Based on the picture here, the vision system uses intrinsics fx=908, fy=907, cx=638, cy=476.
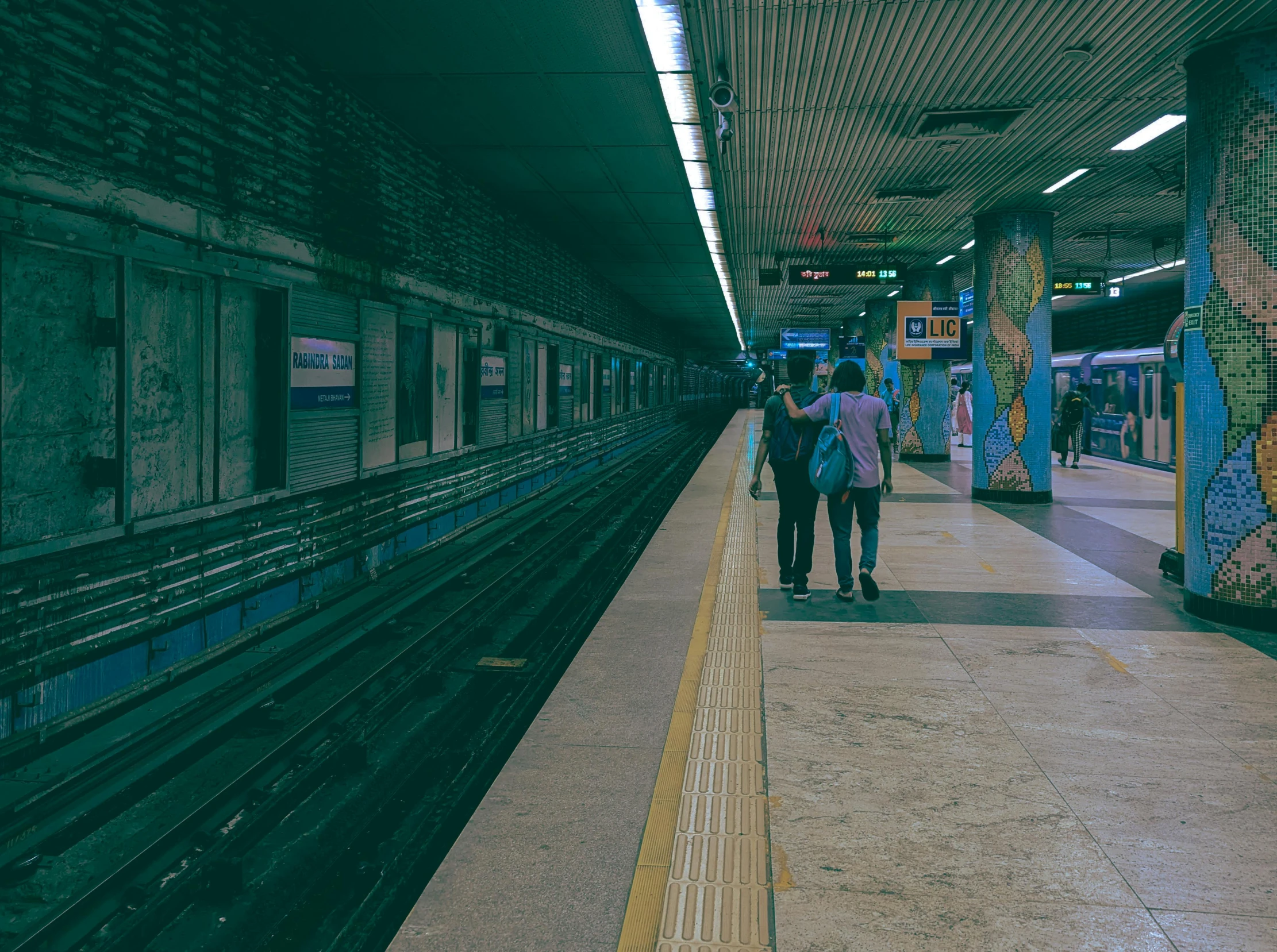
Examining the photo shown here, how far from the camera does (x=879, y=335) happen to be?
23016 millimetres

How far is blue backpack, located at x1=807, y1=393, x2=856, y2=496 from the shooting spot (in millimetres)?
5840

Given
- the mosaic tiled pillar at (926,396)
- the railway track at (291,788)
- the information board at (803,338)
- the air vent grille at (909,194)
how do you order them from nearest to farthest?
1. the railway track at (291,788)
2. the air vent grille at (909,194)
3. the mosaic tiled pillar at (926,396)
4. the information board at (803,338)

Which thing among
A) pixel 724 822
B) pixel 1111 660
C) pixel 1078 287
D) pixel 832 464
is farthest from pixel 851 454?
pixel 1078 287

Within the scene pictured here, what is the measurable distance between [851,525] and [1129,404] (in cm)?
1464

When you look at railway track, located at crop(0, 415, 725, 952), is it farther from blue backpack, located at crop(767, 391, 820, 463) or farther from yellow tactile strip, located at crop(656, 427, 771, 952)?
blue backpack, located at crop(767, 391, 820, 463)

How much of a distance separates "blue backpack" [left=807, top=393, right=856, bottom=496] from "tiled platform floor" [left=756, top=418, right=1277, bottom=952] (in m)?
0.83

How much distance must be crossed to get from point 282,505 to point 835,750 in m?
4.29

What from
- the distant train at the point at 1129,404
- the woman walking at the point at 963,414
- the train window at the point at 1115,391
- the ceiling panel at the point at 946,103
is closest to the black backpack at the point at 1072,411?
the distant train at the point at 1129,404

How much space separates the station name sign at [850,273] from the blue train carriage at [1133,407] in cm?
A: 548

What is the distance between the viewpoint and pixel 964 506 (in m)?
11.6

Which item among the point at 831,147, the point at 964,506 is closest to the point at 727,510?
the point at 964,506

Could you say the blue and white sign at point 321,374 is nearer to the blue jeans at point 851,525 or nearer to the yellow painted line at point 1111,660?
the blue jeans at point 851,525

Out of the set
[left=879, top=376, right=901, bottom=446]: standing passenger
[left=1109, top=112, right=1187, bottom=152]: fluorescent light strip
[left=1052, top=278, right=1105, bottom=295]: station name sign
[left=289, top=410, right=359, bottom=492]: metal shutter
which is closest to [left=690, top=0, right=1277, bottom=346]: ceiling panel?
[left=1109, top=112, right=1187, bottom=152]: fluorescent light strip

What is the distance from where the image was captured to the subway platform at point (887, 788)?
2453 mm
